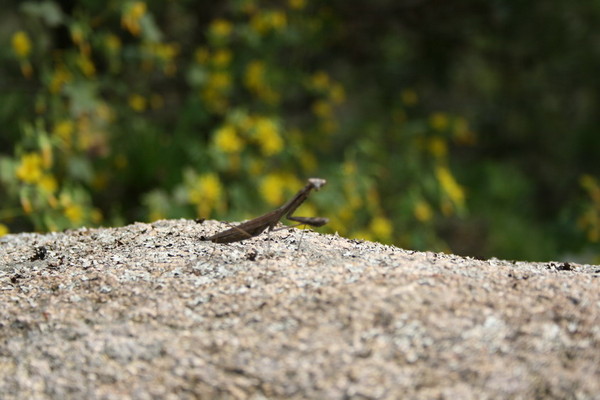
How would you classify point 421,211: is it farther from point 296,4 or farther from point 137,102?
point 137,102

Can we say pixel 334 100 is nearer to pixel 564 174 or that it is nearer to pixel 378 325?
pixel 564 174

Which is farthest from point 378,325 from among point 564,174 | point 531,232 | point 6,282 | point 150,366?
point 564,174

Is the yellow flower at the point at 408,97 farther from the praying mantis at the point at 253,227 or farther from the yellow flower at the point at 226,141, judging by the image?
the praying mantis at the point at 253,227

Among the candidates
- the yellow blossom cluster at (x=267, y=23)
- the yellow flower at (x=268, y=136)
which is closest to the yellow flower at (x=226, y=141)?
the yellow flower at (x=268, y=136)

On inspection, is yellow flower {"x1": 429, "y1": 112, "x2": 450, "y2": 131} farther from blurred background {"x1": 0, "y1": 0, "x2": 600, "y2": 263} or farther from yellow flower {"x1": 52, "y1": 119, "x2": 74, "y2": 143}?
yellow flower {"x1": 52, "y1": 119, "x2": 74, "y2": 143}

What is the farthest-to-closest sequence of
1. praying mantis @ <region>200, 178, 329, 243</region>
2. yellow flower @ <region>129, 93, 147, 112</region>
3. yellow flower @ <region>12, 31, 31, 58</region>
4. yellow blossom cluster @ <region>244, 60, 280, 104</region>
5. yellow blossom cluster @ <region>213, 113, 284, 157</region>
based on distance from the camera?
yellow blossom cluster @ <region>244, 60, 280, 104</region> < yellow flower @ <region>129, 93, 147, 112</region> < yellow blossom cluster @ <region>213, 113, 284, 157</region> < yellow flower @ <region>12, 31, 31, 58</region> < praying mantis @ <region>200, 178, 329, 243</region>

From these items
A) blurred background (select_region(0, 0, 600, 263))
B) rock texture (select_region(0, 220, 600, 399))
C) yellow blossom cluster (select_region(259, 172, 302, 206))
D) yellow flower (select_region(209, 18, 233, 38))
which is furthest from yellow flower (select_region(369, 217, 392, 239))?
rock texture (select_region(0, 220, 600, 399))
